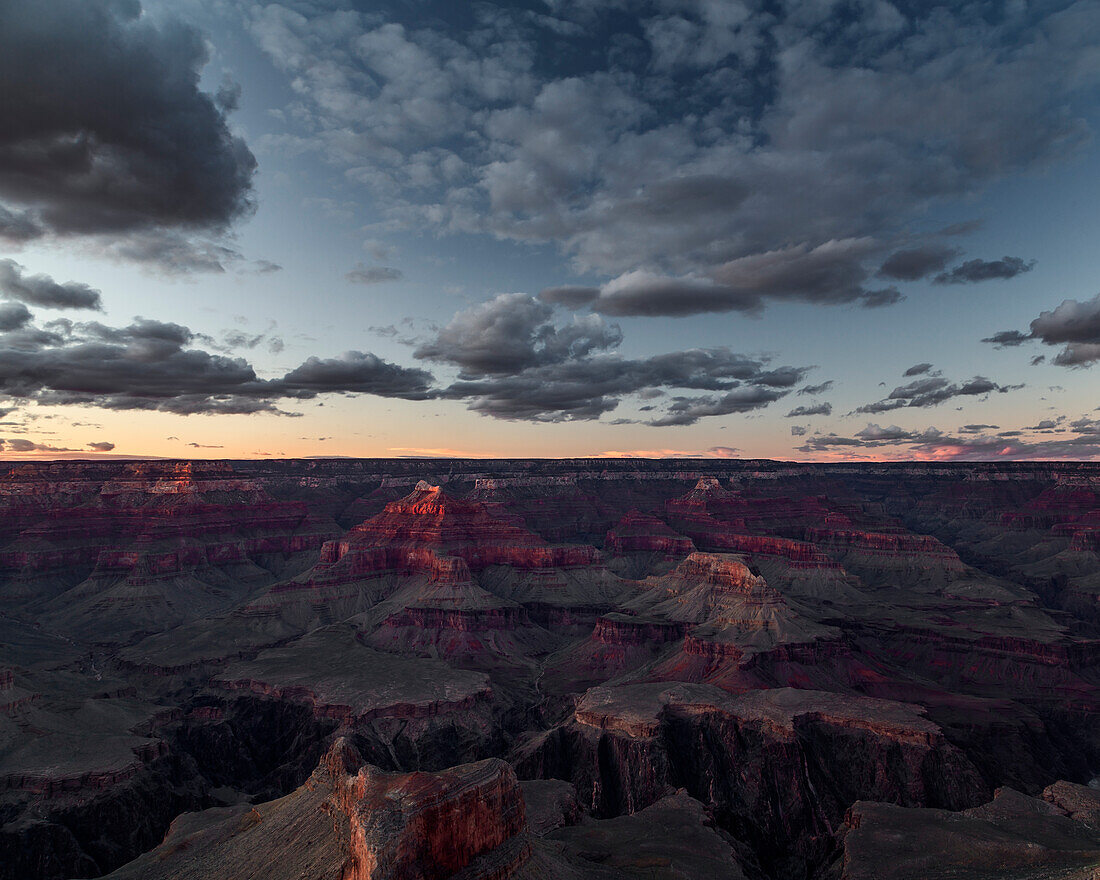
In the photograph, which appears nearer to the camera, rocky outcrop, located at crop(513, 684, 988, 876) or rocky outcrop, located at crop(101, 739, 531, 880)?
rocky outcrop, located at crop(101, 739, 531, 880)

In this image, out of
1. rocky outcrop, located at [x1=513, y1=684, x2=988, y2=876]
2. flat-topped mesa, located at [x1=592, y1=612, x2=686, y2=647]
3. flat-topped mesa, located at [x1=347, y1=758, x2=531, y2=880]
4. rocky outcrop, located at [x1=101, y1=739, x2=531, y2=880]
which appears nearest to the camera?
flat-topped mesa, located at [x1=347, y1=758, x2=531, y2=880]

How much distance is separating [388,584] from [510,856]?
157m

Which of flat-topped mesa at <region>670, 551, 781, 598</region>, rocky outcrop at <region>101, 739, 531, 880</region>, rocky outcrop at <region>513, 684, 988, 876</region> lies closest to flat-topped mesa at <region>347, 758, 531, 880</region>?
rocky outcrop at <region>101, 739, 531, 880</region>

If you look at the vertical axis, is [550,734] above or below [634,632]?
below

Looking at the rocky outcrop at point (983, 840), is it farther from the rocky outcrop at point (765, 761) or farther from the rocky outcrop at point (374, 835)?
the rocky outcrop at point (374, 835)

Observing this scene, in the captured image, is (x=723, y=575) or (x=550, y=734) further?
(x=723, y=575)

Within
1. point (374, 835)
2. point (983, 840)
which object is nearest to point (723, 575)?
point (983, 840)

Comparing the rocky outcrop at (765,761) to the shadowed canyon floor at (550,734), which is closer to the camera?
the shadowed canyon floor at (550,734)

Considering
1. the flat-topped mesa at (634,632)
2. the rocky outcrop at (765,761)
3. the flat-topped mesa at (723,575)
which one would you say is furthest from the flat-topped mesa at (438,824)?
the flat-topped mesa at (723,575)

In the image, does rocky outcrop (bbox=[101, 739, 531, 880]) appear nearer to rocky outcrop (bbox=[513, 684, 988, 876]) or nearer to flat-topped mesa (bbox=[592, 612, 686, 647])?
rocky outcrop (bbox=[513, 684, 988, 876])

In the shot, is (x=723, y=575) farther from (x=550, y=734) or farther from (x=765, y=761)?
(x=550, y=734)

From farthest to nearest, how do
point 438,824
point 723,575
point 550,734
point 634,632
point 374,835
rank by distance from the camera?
1. point 723,575
2. point 634,632
3. point 550,734
4. point 438,824
5. point 374,835

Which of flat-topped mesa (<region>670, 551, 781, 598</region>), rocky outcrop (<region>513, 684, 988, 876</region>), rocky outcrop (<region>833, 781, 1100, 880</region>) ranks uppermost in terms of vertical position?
flat-topped mesa (<region>670, 551, 781, 598</region>)

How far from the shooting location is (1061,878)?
46312 millimetres
